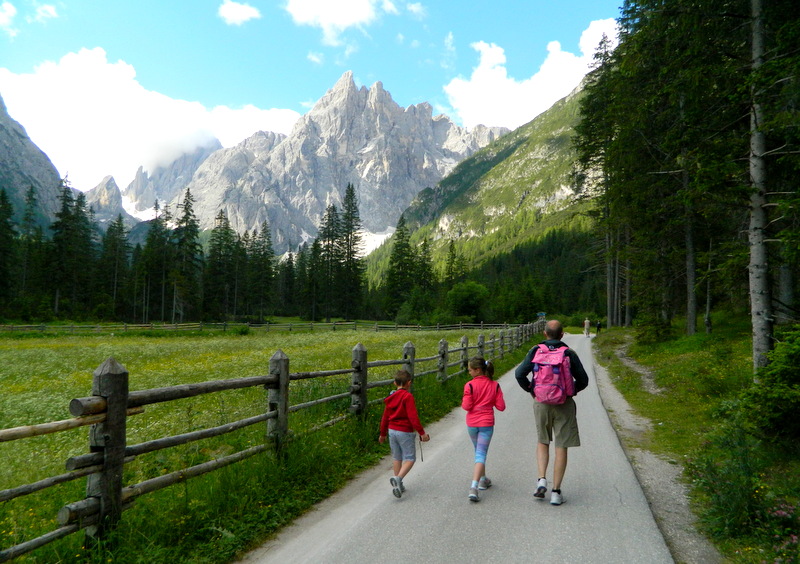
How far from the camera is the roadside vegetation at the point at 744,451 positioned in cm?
422

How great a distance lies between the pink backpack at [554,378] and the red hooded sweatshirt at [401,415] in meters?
1.61

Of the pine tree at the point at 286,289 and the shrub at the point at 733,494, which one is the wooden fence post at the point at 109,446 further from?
the pine tree at the point at 286,289

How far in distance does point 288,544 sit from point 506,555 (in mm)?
2096

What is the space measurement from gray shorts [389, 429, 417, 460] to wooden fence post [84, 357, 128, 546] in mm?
3089

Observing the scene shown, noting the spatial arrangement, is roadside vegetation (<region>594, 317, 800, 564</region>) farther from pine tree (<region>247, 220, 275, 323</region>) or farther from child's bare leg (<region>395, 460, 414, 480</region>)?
pine tree (<region>247, 220, 275, 323</region>)

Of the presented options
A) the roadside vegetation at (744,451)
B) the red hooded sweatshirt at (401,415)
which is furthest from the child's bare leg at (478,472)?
the roadside vegetation at (744,451)

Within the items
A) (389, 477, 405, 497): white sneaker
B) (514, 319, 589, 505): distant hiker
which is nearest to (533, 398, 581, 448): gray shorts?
(514, 319, 589, 505): distant hiker

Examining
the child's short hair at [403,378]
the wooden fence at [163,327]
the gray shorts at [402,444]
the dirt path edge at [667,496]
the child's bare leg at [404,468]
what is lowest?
the wooden fence at [163,327]

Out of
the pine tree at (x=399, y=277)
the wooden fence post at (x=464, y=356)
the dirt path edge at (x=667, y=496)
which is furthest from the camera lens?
the pine tree at (x=399, y=277)

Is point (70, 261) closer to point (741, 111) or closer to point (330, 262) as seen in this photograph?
point (330, 262)

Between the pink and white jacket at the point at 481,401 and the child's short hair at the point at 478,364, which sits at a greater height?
the child's short hair at the point at 478,364

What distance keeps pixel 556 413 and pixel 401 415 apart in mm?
1991

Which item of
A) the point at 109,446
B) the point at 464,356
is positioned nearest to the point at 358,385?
the point at 109,446

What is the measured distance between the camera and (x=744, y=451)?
4992mm
